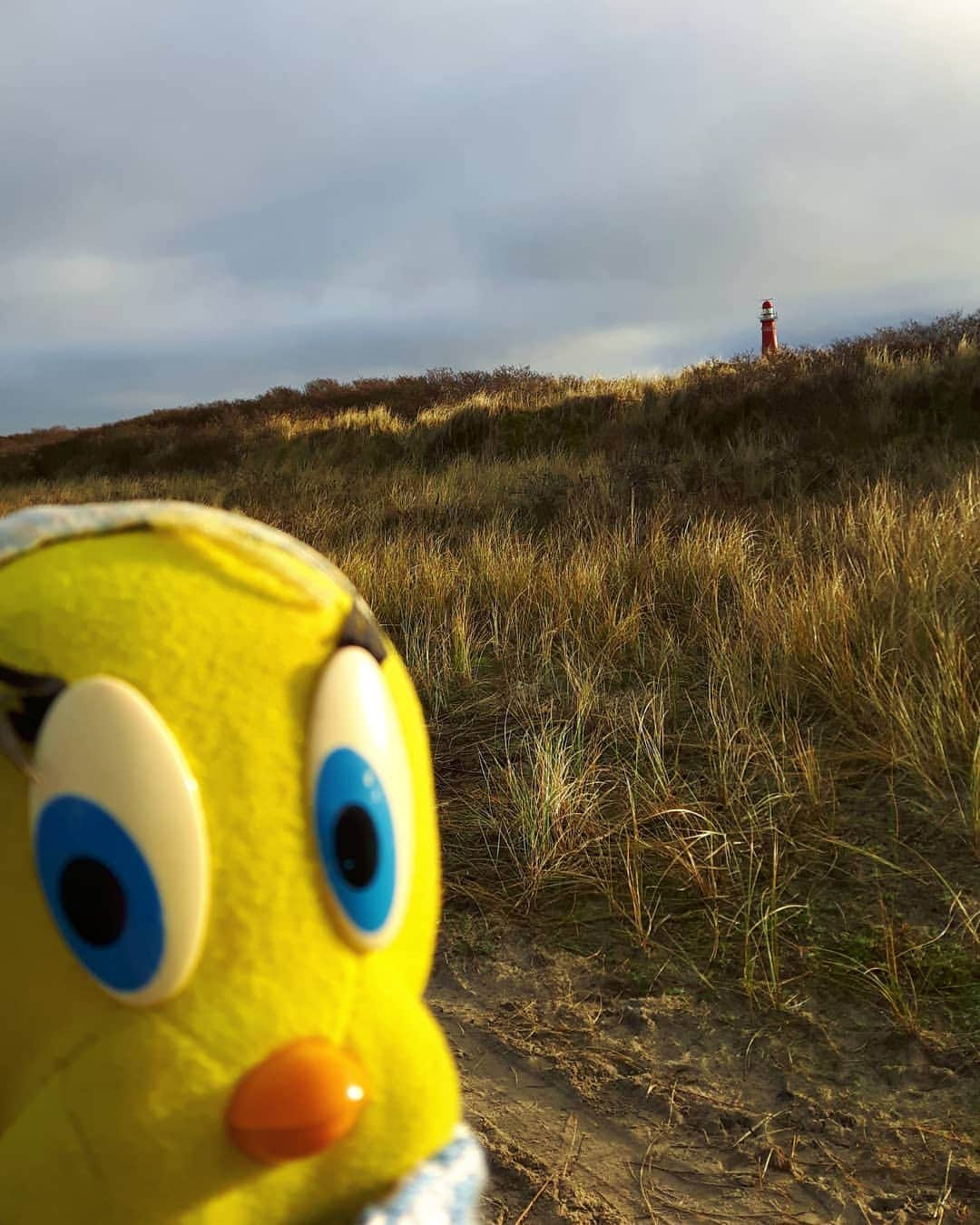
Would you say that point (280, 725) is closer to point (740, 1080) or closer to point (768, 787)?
point (740, 1080)

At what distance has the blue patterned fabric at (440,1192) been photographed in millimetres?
809

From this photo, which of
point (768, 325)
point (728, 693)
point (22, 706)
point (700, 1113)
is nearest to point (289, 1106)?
point (22, 706)

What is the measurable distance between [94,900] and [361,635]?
0.37 metres

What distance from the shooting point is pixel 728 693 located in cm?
351

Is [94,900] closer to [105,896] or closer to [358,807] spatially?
[105,896]

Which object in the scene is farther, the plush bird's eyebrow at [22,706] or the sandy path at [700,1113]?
the sandy path at [700,1113]

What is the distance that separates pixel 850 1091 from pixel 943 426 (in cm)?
778

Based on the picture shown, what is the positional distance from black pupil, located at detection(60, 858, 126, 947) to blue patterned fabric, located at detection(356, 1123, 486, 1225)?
351 mm

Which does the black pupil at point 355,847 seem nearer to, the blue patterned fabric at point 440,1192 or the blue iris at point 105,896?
the blue iris at point 105,896

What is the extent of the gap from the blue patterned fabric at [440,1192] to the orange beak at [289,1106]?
0.10 metres

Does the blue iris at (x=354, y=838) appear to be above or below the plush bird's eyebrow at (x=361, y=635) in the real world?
below

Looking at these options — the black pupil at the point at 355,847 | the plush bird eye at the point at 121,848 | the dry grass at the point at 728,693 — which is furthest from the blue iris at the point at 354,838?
the dry grass at the point at 728,693

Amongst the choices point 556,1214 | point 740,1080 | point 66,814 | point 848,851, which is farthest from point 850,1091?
point 66,814

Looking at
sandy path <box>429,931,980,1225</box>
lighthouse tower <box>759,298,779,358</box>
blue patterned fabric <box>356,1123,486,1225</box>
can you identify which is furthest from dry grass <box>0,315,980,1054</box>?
lighthouse tower <box>759,298,779,358</box>
